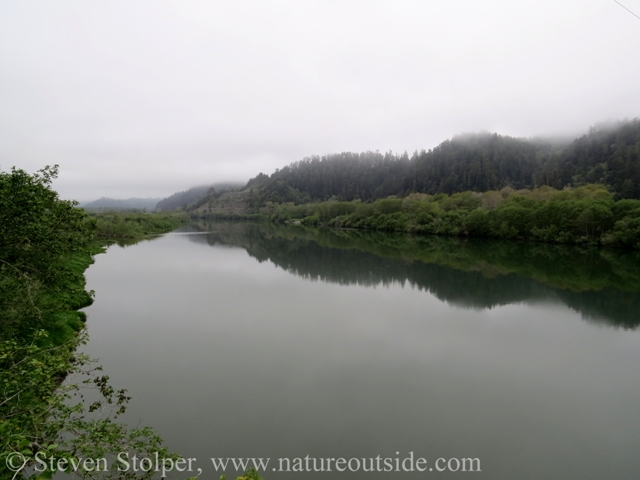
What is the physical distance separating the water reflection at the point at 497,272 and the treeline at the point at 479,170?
5247cm

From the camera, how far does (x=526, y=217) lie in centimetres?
5316

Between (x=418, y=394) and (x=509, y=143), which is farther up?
(x=509, y=143)

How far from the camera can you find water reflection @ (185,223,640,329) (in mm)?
20969

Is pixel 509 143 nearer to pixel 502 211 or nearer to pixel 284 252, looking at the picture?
pixel 502 211

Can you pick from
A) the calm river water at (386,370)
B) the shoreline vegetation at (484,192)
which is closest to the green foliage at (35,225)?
the calm river water at (386,370)

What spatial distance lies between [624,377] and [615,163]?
3760 inches

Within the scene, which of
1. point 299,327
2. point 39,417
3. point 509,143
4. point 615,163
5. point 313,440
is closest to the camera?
point 39,417

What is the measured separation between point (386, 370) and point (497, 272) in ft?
72.5

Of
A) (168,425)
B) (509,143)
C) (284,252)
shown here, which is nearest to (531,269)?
(284,252)

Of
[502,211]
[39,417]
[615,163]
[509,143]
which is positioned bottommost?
[39,417]

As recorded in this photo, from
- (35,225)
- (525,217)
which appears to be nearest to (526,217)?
(525,217)

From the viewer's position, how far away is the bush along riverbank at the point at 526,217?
43.5 metres

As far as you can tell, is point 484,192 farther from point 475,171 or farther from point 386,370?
point 386,370

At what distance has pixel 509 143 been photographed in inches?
6033
